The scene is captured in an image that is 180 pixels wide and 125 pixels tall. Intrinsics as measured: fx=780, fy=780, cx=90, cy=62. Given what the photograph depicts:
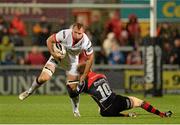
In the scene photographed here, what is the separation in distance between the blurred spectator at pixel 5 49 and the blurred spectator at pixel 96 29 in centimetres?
254

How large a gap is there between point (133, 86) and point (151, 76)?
1.45 metres

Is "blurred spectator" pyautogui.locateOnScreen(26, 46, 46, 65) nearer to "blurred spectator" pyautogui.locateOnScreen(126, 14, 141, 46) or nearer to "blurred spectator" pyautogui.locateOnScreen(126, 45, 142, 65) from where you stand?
"blurred spectator" pyautogui.locateOnScreen(126, 45, 142, 65)

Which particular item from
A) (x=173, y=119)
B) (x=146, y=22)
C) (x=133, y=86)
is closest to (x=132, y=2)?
(x=146, y=22)

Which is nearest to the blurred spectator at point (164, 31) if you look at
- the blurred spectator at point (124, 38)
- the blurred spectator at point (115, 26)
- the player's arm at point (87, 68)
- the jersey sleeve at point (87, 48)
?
the blurred spectator at point (124, 38)

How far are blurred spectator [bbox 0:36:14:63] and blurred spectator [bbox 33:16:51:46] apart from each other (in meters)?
0.85

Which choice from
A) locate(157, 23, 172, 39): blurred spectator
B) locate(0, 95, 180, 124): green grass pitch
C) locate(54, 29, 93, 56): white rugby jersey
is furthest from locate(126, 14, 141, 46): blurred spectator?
locate(54, 29, 93, 56): white rugby jersey

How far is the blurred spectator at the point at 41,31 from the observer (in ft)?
77.5

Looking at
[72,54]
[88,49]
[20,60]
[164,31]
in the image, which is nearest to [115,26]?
[164,31]

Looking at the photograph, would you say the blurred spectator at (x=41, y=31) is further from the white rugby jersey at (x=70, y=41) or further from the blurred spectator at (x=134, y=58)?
the white rugby jersey at (x=70, y=41)

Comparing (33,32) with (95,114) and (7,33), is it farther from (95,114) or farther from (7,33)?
(95,114)

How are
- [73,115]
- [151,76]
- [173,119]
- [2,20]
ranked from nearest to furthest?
[173,119], [73,115], [151,76], [2,20]

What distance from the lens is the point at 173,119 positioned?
1337 centimetres

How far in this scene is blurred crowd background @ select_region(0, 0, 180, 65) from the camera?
77.0ft

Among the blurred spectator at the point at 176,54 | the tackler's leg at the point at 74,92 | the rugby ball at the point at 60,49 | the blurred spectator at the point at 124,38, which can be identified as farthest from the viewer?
the blurred spectator at the point at 124,38
